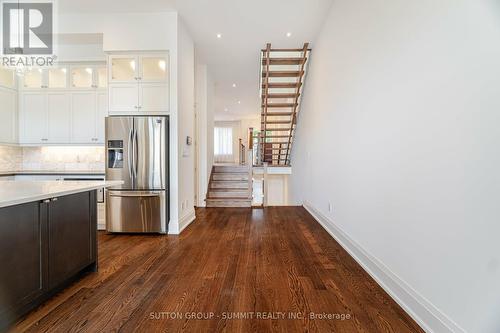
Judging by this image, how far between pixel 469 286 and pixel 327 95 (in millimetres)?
3290

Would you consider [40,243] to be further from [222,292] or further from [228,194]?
[228,194]

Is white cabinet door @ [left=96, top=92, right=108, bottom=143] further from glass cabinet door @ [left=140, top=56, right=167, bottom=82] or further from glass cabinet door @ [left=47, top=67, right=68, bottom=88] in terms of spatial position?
glass cabinet door @ [left=140, top=56, right=167, bottom=82]

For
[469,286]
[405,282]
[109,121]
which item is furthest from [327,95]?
[109,121]

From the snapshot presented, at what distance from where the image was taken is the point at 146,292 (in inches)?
81.7

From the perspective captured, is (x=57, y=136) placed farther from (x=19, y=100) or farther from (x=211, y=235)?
(x=211, y=235)

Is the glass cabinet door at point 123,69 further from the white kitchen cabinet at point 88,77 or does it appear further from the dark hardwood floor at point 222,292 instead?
the dark hardwood floor at point 222,292

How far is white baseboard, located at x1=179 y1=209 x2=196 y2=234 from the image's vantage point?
3896 millimetres

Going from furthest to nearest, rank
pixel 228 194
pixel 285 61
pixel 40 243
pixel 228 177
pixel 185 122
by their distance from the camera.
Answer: pixel 228 177 → pixel 228 194 → pixel 285 61 → pixel 185 122 → pixel 40 243

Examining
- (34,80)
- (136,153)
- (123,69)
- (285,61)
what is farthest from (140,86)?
(285,61)

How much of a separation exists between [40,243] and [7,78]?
383 cm

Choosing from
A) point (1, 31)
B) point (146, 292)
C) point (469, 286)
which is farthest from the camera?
point (1, 31)

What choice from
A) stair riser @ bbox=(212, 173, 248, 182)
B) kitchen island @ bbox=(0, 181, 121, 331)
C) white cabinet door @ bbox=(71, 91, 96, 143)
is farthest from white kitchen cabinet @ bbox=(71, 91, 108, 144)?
stair riser @ bbox=(212, 173, 248, 182)

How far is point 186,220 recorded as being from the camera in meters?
4.18

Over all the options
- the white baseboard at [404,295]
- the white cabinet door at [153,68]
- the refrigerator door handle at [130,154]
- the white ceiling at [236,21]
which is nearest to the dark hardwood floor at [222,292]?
the white baseboard at [404,295]
